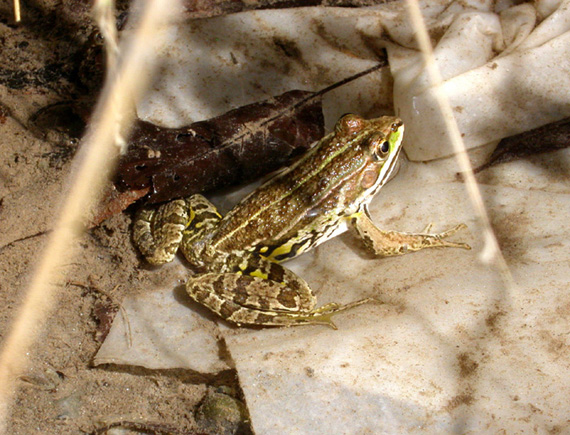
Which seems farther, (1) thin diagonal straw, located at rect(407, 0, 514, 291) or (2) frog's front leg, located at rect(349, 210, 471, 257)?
(2) frog's front leg, located at rect(349, 210, 471, 257)

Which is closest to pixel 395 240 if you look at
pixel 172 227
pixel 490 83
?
pixel 490 83

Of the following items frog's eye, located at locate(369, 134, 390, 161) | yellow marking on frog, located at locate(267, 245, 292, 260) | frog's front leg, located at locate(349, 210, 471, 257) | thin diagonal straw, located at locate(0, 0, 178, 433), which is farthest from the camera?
yellow marking on frog, located at locate(267, 245, 292, 260)

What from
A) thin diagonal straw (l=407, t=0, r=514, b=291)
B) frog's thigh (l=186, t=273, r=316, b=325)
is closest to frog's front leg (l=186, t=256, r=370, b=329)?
frog's thigh (l=186, t=273, r=316, b=325)

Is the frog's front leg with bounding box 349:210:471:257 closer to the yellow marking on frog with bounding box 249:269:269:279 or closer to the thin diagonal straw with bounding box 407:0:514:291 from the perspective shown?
the thin diagonal straw with bounding box 407:0:514:291

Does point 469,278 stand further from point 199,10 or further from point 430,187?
point 199,10

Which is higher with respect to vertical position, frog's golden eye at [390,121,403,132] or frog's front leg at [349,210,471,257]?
frog's golden eye at [390,121,403,132]

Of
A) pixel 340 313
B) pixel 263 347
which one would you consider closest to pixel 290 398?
pixel 263 347
